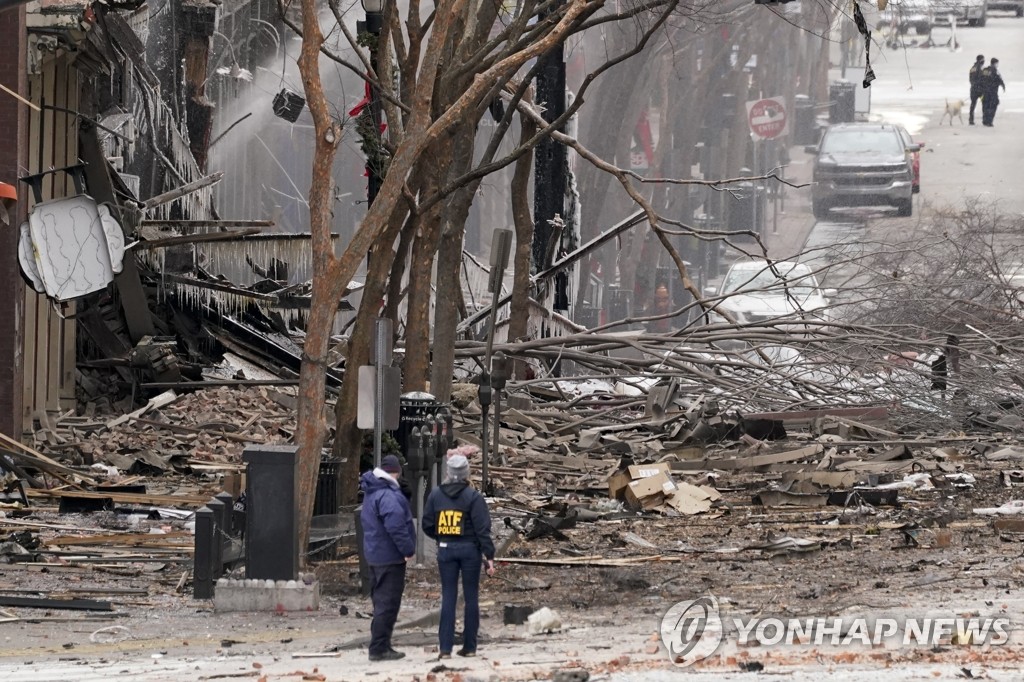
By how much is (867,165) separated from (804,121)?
37.1 feet

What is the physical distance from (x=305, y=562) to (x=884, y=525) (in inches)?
194

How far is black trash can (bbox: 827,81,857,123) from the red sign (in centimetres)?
537

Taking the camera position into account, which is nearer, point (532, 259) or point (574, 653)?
→ point (574, 653)

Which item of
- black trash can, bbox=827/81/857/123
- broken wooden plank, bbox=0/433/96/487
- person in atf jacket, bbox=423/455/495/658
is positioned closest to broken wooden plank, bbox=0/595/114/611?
person in atf jacket, bbox=423/455/495/658

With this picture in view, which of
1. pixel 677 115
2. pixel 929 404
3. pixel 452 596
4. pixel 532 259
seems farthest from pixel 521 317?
pixel 677 115

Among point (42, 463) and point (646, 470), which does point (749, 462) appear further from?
point (42, 463)

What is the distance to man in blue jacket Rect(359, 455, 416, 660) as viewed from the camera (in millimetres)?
8805

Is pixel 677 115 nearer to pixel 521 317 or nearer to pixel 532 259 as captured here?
pixel 532 259

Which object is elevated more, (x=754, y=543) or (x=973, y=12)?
(x=973, y=12)

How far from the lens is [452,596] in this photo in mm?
8828

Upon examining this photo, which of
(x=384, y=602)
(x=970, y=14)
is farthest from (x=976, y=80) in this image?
(x=384, y=602)

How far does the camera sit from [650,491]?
14.7 m

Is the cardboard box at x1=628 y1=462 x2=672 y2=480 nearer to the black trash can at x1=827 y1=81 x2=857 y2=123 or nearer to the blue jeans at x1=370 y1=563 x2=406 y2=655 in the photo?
the blue jeans at x1=370 y1=563 x2=406 y2=655

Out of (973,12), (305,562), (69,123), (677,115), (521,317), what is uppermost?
(973,12)
